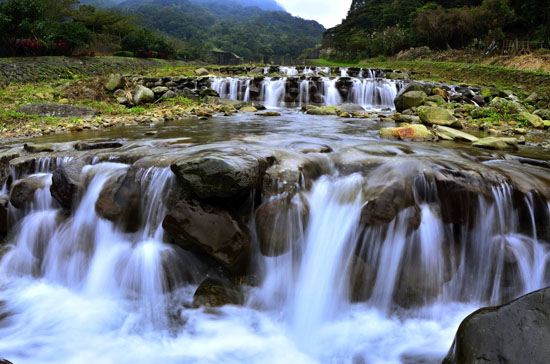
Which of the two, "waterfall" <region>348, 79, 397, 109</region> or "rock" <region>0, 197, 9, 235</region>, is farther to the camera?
"waterfall" <region>348, 79, 397, 109</region>

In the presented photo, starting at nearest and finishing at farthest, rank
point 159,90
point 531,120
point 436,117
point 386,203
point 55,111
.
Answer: point 386,203, point 436,117, point 531,120, point 55,111, point 159,90

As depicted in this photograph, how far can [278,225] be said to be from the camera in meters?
3.93

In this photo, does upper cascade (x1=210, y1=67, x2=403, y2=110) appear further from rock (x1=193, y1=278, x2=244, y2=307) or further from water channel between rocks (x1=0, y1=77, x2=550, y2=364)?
rock (x1=193, y1=278, x2=244, y2=307)

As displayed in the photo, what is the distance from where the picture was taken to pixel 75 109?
12031 millimetres

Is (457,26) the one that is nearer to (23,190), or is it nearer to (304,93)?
(304,93)

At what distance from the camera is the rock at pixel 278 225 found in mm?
3896

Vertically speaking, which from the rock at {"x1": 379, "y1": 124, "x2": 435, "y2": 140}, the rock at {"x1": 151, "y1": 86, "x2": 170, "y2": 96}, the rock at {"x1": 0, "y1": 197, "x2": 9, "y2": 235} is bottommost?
the rock at {"x1": 0, "y1": 197, "x2": 9, "y2": 235}

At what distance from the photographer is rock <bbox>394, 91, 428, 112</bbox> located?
39.8 ft

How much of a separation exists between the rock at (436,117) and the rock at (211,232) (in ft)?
24.5

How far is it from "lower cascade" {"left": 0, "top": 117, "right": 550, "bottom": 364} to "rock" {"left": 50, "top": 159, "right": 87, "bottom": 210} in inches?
1.2

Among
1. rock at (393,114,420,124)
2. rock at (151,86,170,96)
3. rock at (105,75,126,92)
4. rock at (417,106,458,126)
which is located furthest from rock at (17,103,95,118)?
rock at (417,106,458,126)

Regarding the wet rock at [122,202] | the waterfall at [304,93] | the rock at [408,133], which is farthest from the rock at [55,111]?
the rock at [408,133]

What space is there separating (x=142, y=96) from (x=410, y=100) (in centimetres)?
1099

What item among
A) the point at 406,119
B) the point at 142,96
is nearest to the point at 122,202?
the point at 406,119
